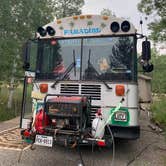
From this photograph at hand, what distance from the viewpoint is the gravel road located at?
4930 mm

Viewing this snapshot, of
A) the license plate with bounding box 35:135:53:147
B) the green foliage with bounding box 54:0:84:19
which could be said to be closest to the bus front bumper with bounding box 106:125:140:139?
the license plate with bounding box 35:135:53:147

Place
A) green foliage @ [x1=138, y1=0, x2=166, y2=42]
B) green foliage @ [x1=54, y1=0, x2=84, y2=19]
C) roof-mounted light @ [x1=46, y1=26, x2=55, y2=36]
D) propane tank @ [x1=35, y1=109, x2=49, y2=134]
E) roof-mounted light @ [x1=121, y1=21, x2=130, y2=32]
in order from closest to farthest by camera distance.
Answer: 1. propane tank @ [x1=35, y1=109, x2=49, y2=134]
2. roof-mounted light @ [x1=121, y1=21, x2=130, y2=32]
3. roof-mounted light @ [x1=46, y1=26, x2=55, y2=36]
4. green foliage @ [x1=138, y1=0, x2=166, y2=42]
5. green foliage @ [x1=54, y1=0, x2=84, y2=19]

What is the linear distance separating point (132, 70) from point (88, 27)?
4.55ft

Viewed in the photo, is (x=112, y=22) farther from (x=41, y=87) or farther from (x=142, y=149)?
(x=142, y=149)

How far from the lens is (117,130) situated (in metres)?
4.97

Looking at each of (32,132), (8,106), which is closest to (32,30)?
(8,106)

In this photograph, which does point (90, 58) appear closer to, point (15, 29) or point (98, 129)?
point (98, 129)

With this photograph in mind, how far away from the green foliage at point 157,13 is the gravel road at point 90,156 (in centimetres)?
621

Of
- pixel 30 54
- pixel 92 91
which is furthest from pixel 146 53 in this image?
pixel 30 54

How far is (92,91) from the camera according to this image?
5195 mm

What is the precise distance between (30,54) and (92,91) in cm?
178

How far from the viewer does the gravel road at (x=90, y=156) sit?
194 inches

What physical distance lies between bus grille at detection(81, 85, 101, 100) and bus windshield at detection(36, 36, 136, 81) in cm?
18

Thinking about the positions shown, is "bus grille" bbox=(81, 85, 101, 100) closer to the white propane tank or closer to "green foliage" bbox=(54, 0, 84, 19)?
the white propane tank
